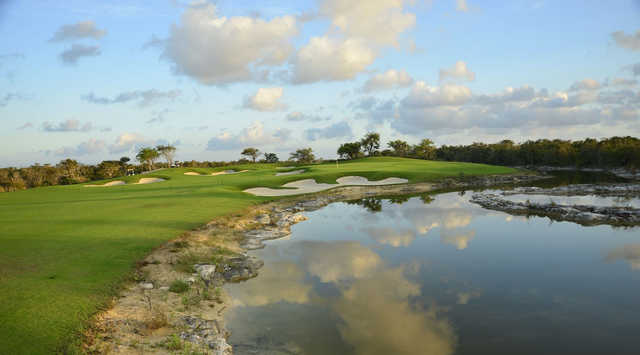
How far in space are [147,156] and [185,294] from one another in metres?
80.9

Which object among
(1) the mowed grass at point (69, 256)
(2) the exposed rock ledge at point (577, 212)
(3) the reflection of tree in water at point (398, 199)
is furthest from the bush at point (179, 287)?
(3) the reflection of tree in water at point (398, 199)

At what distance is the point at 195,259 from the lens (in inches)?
420

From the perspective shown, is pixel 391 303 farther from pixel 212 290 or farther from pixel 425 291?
pixel 212 290

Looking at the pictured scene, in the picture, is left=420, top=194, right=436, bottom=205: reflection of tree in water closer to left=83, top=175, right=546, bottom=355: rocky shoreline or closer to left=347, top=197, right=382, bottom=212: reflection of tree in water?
left=347, top=197, right=382, bottom=212: reflection of tree in water

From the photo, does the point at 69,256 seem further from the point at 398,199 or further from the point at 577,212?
the point at 577,212

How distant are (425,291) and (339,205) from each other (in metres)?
15.9

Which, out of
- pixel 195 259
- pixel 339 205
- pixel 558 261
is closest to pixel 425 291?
pixel 558 261

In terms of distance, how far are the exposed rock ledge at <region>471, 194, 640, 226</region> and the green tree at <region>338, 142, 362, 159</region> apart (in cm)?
7737

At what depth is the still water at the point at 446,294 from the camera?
613cm

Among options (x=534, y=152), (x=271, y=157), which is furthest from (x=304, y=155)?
(x=534, y=152)

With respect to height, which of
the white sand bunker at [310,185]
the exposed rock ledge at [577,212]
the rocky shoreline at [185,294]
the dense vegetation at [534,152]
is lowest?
the rocky shoreline at [185,294]

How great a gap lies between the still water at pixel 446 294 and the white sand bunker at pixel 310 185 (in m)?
14.7

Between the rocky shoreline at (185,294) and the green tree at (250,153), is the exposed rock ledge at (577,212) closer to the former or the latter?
the rocky shoreline at (185,294)

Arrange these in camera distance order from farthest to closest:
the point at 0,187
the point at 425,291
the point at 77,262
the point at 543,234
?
the point at 0,187
the point at 543,234
the point at 77,262
the point at 425,291
